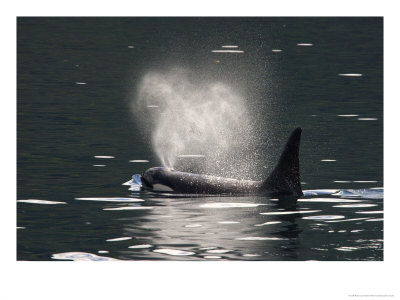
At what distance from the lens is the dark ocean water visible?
48.5 feet

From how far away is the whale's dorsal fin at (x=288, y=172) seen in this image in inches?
708

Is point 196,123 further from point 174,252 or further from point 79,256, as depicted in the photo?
point 79,256

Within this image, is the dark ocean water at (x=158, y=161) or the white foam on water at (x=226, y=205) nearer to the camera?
the dark ocean water at (x=158, y=161)

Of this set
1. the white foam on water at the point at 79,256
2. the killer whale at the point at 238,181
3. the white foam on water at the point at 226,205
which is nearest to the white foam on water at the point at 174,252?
the white foam on water at the point at 79,256

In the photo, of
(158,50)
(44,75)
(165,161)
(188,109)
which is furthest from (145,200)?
(158,50)

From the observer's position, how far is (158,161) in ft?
71.8

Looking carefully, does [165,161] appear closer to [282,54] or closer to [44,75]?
[44,75]

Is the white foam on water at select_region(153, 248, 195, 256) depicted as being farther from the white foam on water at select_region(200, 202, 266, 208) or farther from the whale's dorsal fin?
the whale's dorsal fin

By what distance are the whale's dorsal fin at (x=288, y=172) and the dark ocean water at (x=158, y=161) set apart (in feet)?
1.34

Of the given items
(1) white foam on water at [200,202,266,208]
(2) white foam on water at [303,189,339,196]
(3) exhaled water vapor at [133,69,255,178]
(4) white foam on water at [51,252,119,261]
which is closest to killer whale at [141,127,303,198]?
(2) white foam on water at [303,189,339,196]

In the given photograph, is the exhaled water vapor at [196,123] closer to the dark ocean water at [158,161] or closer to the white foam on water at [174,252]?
the dark ocean water at [158,161]

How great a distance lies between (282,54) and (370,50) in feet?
13.6

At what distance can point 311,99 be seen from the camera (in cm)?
3000

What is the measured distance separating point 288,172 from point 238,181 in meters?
1.33
